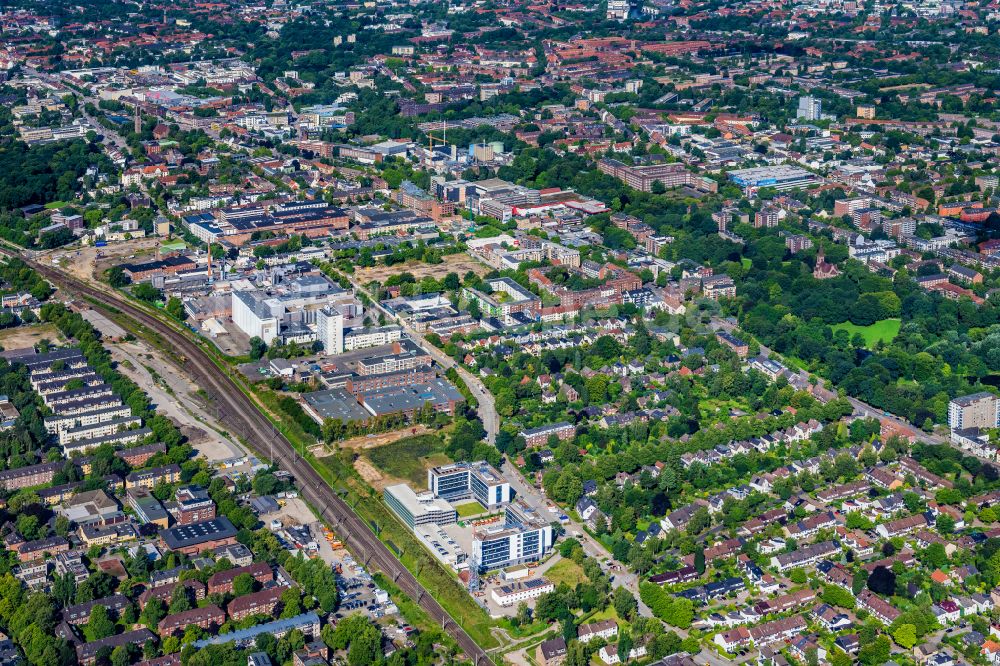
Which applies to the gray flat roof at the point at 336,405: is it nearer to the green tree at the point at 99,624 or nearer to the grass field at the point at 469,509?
the grass field at the point at 469,509

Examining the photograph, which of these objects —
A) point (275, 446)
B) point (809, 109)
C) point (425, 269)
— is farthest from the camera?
point (809, 109)

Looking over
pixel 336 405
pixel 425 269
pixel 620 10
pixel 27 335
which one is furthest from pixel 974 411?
pixel 620 10

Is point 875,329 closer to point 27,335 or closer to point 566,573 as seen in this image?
point 566,573

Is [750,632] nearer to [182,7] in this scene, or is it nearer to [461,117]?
[461,117]

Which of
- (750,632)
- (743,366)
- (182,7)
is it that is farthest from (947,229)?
(182,7)

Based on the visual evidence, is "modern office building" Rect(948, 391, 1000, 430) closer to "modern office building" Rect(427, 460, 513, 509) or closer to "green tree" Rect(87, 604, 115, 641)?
"modern office building" Rect(427, 460, 513, 509)

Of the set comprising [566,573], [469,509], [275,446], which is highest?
[566,573]
